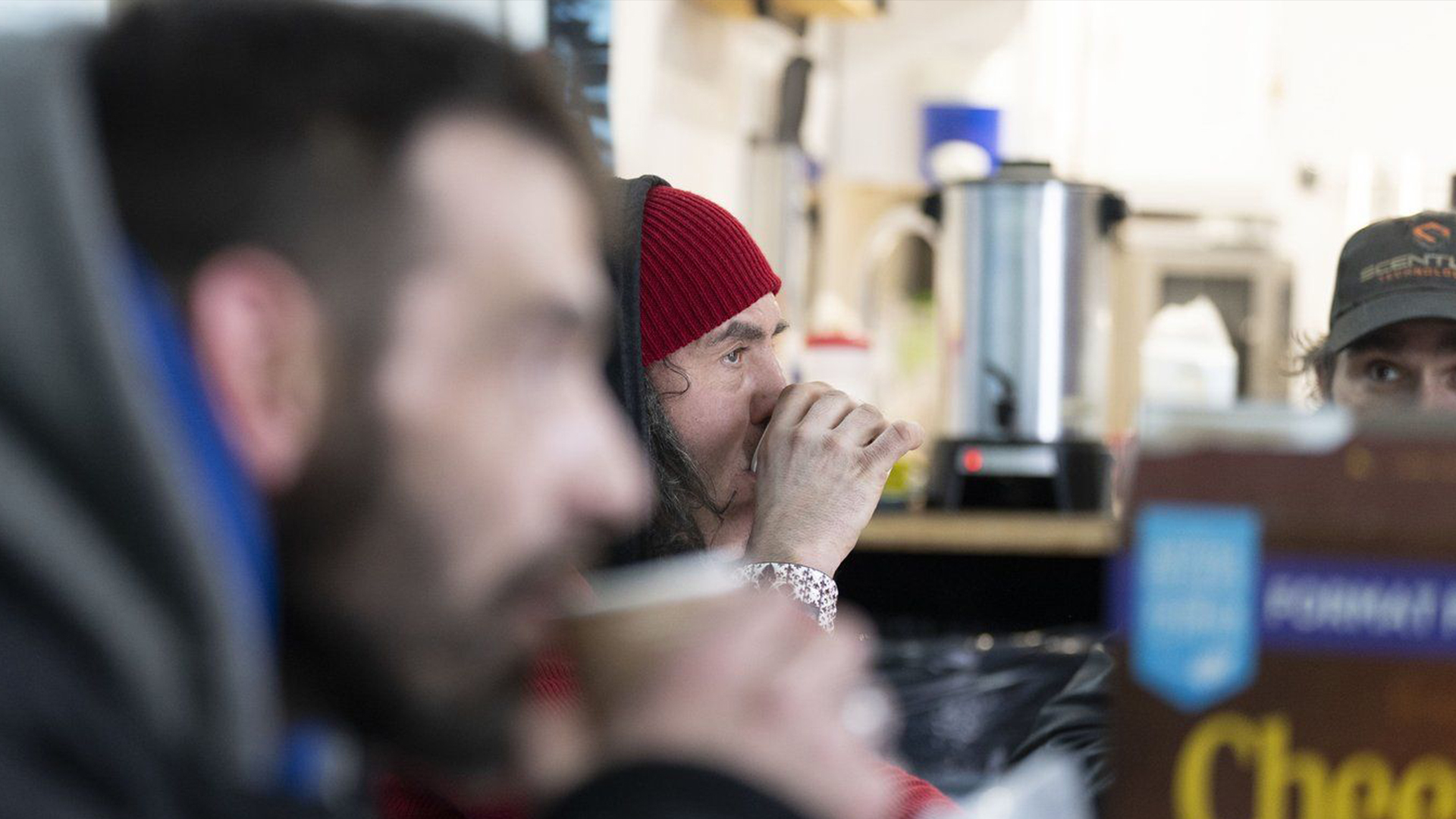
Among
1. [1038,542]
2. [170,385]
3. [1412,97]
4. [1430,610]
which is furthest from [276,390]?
[1412,97]

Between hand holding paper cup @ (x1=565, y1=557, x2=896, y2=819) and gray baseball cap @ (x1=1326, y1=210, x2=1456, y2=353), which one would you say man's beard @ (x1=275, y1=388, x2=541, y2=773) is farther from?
gray baseball cap @ (x1=1326, y1=210, x2=1456, y2=353)

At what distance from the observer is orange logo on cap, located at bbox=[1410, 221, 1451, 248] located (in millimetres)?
1826

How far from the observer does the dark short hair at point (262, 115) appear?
41 cm

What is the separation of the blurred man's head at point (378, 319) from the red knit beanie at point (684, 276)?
88 centimetres

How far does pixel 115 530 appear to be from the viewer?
15.9 inches

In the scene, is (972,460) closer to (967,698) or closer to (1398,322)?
(967,698)

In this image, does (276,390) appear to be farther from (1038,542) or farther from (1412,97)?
(1412,97)

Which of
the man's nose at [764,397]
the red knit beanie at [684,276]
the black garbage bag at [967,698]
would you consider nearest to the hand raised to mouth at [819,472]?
the man's nose at [764,397]

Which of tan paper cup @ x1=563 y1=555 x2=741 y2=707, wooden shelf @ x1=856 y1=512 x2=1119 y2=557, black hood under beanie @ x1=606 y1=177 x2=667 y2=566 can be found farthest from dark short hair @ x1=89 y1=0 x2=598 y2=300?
wooden shelf @ x1=856 y1=512 x2=1119 y2=557

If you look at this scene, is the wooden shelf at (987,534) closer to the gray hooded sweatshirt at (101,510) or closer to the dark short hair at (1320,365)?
the dark short hair at (1320,365)

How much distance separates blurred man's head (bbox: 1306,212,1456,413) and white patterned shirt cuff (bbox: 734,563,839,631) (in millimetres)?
894

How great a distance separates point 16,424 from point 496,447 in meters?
0.12

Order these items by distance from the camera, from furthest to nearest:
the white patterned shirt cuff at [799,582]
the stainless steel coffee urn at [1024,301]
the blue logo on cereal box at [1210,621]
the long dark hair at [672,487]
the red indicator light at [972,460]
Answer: the stainless steel coffee urn at [1024,301] < the red indicator light at [972,460] < the long dark hair at [672,487] < the white patterned shirt cuff at [799,582] < the blue logo on cereal box at [1210,621]

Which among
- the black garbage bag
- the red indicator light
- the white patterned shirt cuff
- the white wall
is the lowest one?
the black garbage bag
